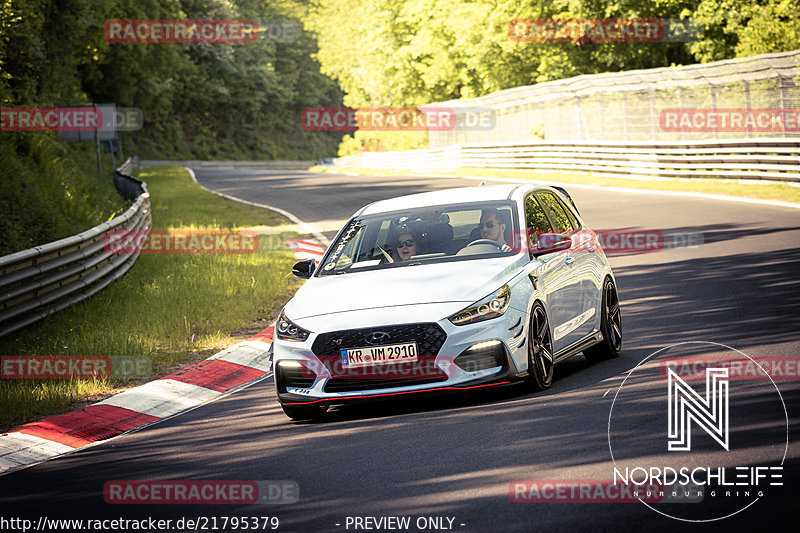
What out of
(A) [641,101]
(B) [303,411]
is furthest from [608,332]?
(A) [641,101]

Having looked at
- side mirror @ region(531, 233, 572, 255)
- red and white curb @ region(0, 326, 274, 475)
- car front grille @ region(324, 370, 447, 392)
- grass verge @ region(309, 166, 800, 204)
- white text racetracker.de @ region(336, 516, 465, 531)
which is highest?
side mirror @ region(531, 233, 572, 255)

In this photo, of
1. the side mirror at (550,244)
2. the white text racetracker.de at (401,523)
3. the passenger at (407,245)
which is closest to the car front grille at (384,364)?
the passenger at (407,245)

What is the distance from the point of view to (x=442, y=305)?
7.39m

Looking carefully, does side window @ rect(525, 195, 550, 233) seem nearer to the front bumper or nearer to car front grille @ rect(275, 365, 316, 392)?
the front bumper

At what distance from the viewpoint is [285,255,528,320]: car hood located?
297 inches

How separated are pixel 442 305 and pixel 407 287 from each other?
45 cm

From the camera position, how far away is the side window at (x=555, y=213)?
9375 mm

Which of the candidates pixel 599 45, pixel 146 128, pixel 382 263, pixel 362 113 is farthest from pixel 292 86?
pixel 382 263

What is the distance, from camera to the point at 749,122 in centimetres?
2917

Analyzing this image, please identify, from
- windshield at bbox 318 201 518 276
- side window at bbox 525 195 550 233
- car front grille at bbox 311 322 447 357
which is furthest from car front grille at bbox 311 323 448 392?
side window at bbox 525 195 550 233

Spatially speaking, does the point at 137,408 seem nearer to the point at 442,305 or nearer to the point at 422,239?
the point at 422,239

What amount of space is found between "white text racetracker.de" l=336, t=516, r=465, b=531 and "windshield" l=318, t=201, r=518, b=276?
3.41 m

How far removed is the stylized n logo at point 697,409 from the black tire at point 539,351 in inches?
35.1

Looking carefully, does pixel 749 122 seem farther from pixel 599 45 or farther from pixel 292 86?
pixel 292 86
